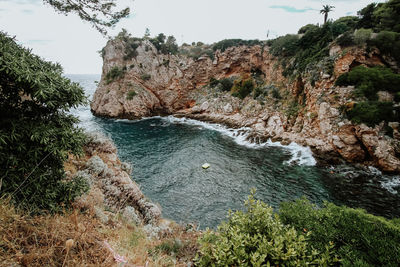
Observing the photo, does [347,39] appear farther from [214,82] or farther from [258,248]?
[258,248]

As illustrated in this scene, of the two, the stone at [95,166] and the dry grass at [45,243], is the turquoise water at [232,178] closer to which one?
the stone at [95,166]

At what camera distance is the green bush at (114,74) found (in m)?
40.8

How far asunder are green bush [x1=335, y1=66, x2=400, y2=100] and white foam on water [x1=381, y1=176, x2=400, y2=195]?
25.4ft

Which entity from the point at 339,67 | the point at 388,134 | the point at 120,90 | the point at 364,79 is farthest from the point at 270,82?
the point at 120,90

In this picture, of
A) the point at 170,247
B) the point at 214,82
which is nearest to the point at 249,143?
the point at 170,247

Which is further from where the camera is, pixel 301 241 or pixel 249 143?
pixel 249 143

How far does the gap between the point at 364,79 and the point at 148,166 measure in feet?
78.0

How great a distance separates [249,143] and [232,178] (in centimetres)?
919

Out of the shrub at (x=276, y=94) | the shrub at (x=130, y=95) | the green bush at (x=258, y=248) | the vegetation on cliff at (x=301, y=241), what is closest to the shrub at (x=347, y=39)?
the shrub at (x=276, y=94)

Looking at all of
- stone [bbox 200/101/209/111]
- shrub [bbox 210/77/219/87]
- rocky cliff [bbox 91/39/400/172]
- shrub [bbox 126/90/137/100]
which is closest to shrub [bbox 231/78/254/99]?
rocky cliff [bbox 91/39/400/172]

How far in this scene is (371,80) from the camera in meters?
18.2

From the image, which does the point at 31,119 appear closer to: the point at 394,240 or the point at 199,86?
the point at 394,240

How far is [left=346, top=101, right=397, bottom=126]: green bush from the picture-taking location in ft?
52.6

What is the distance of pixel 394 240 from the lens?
389 centimetres
